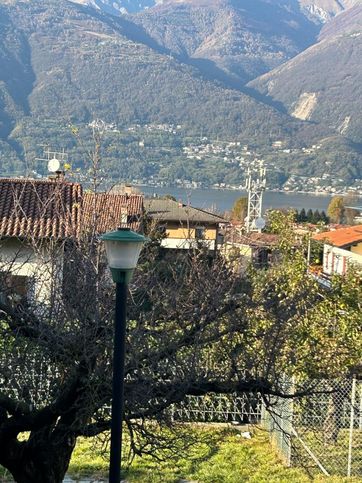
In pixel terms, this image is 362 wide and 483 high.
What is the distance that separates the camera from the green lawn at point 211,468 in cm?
1152

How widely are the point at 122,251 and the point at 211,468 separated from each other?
7.33 metres

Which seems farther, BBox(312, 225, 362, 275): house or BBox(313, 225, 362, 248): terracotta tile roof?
BBox(313, 225, 362, 248): terracotta tile roof

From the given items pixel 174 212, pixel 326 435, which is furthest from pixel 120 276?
pixel 174 212

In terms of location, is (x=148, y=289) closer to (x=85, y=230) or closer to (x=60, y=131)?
(x=85, y=230)

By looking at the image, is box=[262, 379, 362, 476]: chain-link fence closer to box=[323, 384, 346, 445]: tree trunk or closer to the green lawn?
box=[323, 384, 346, 445]: tree trunk

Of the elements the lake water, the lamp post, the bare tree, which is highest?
the lamp post

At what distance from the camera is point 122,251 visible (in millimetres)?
5695

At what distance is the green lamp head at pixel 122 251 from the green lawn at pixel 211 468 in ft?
19.1

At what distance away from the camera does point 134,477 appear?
11.3m

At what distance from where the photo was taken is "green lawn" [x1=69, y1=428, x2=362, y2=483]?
1152 cm

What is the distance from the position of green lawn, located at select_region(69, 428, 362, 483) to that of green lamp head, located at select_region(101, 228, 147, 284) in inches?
229

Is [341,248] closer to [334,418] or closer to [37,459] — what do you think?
[334,418]

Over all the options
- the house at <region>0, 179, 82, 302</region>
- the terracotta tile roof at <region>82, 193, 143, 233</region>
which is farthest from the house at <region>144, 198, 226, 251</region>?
the house at <region>0, 179, 82, 302</region>

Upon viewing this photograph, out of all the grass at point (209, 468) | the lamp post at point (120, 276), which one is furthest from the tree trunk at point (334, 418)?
the lamp post at point (120, 276)
